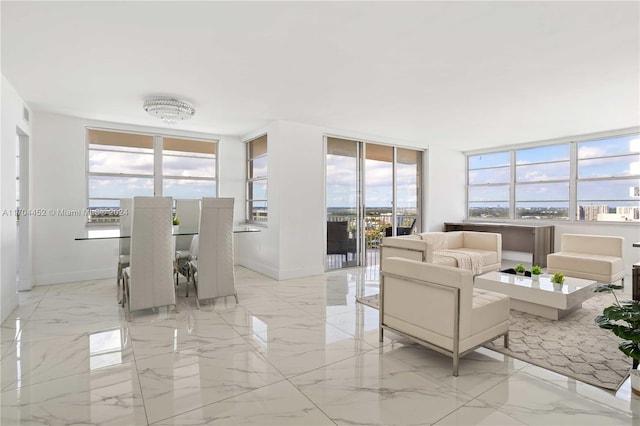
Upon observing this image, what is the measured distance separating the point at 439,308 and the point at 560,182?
648cm

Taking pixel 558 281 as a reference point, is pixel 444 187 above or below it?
above

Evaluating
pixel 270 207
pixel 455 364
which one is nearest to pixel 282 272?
pixel 270 207

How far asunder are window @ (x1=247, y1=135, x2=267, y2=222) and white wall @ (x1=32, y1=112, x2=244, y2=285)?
2446mm

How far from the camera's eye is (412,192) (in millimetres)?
7805

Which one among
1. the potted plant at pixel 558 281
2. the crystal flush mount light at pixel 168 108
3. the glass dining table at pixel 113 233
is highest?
the crystal flush mount light at pixel 168 108

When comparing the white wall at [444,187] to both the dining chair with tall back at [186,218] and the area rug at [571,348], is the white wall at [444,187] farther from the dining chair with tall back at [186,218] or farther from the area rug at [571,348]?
the dining chair with tall back at [186,218]

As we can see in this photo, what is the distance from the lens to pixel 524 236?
7.32 m

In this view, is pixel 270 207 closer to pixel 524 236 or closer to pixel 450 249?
pixel 450 249

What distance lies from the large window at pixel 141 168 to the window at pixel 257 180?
28.3 inches

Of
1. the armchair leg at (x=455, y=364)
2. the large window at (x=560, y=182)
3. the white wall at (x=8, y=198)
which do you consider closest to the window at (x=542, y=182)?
the large window at (x=560, y=182)

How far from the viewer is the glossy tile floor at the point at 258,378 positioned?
6.48 ft

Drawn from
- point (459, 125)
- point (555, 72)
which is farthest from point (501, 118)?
point (555, 72)

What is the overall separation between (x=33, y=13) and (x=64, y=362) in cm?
267

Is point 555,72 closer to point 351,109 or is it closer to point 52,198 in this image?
point 351,109
